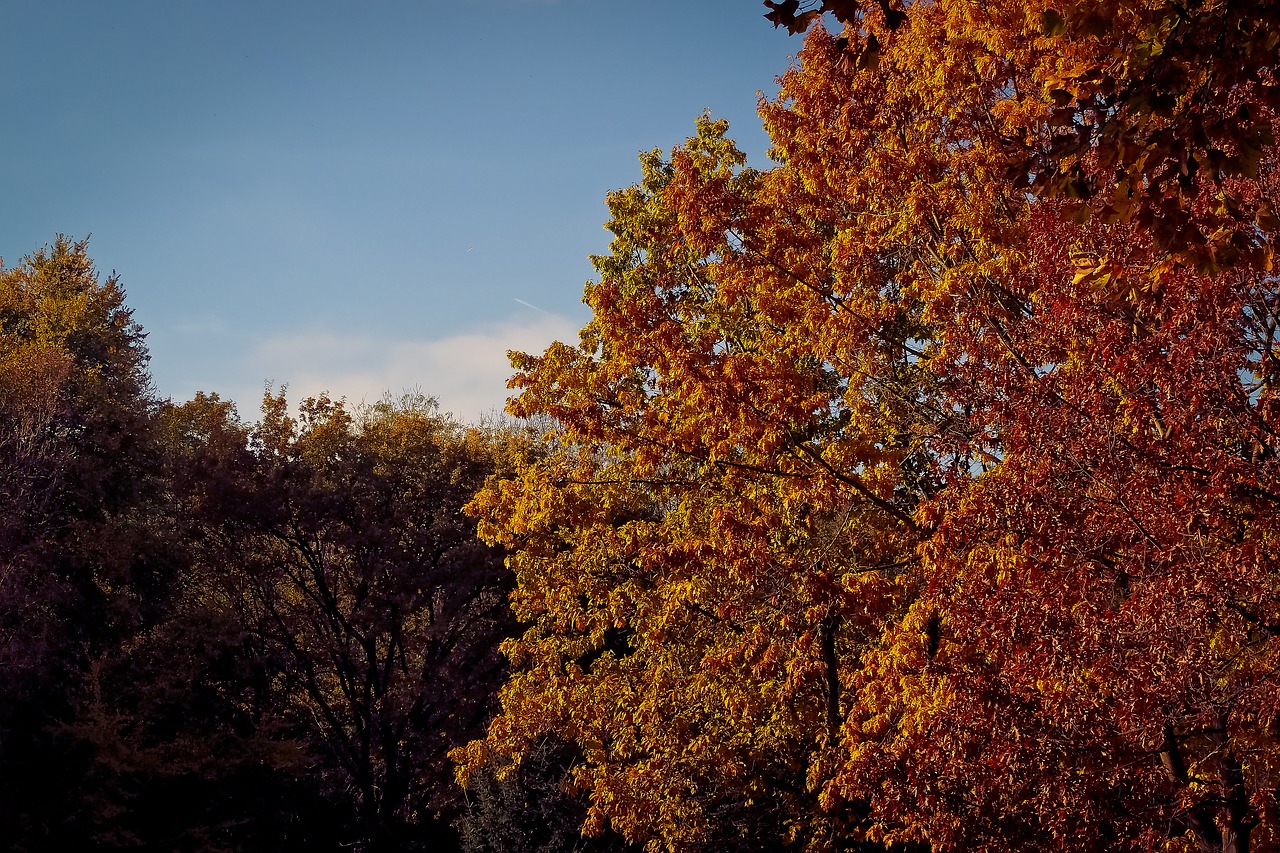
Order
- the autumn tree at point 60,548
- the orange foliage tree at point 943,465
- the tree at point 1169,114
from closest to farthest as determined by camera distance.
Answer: the tree at point 1169,114 → the orange foliage tree at point 943,465 → the autumn tree at point 60,548

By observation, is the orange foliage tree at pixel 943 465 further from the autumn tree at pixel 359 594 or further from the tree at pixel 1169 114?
the autumn tree at pixel 359 594

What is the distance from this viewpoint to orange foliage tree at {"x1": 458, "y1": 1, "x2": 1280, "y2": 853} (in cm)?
646

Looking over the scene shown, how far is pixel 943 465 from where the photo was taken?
8.98m

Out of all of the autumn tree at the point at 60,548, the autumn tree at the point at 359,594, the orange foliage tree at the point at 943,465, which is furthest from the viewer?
the autumn tree at the point at 359,594

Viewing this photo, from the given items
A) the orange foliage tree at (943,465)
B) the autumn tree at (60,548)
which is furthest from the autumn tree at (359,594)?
the orange foliage tree at (943,465)

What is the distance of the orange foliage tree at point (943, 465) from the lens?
6457 mm

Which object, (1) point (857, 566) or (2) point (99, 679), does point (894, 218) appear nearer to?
(1) point (857, 566)

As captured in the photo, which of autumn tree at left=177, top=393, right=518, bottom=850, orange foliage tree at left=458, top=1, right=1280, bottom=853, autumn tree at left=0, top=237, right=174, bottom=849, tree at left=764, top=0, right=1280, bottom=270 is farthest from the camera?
autumn tree at left=177, top=393, right=518, bottom=850

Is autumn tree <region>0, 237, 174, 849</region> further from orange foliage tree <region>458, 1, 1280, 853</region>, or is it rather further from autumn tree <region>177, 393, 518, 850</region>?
orange foliage tree <region>458, 1, 1280, 853</region>

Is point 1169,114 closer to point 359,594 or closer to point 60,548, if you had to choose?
point 60,548

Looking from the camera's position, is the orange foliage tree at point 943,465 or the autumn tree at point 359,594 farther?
the autumn tree at point 359,594

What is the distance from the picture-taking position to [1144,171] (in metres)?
4.30

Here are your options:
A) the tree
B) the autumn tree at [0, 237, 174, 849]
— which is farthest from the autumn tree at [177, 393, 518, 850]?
the tree

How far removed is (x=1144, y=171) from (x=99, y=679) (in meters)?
20.8
